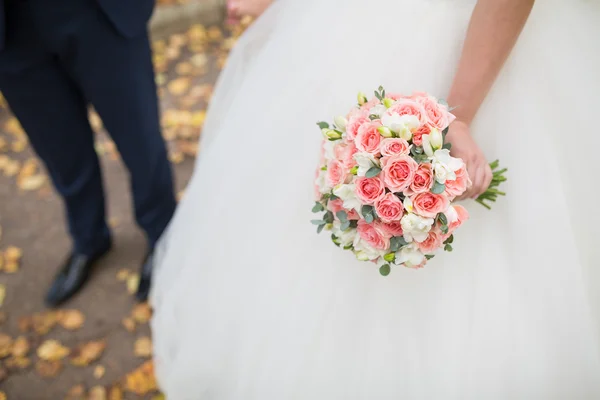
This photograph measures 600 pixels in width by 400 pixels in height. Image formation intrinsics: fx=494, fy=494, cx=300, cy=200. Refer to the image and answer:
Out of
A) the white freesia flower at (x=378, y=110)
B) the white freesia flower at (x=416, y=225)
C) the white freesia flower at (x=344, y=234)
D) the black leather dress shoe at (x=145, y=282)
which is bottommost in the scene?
the black leather dress shoe at (x=145, y=282)

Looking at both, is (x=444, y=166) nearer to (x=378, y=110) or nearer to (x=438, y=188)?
(x=438, y=188)

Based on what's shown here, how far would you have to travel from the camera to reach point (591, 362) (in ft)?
3.84

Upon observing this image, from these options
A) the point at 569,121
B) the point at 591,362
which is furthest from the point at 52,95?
the point at 591,362

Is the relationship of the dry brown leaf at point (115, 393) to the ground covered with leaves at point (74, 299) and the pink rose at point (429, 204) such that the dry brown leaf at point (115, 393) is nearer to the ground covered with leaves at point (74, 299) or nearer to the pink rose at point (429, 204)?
the ground covered with leaves at point (74, 299)

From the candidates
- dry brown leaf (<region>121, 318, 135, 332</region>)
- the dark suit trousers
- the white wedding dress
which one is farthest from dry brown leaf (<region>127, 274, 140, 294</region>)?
the white wedding dress

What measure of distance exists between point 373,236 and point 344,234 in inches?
3.1

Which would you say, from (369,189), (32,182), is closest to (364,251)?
(369,189)

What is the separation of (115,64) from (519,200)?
136 centimetres

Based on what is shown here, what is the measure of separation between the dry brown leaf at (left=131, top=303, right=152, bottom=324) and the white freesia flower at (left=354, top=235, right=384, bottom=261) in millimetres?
1481

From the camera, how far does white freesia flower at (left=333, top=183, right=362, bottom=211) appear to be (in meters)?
Result: 1.05

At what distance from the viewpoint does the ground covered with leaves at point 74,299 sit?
2.09 metres

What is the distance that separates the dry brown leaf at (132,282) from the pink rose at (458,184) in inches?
69.1

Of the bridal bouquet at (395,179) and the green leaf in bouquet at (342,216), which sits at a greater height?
the bridal bouquet at (395,179)

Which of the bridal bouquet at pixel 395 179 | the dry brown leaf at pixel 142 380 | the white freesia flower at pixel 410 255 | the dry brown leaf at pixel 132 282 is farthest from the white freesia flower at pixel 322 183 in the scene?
the dry brown leaf at pixel 132 282
